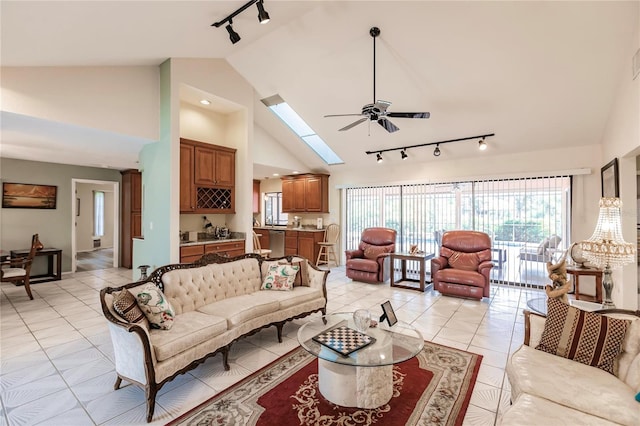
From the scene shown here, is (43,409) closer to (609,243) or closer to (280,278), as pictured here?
(280,278)

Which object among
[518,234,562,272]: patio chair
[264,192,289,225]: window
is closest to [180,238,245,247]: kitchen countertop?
[264,192,289,225]: window

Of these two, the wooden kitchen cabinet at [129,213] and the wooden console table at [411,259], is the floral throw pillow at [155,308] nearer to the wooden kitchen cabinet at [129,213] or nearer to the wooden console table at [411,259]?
the wooden console table at [411,259]

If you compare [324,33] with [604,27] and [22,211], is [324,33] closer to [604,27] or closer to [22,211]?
[604,27]

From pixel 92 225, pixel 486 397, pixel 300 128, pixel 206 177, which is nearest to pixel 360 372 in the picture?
pixel 486 397

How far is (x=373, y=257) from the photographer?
6.16 m

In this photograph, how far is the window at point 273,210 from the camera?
9148 millimetres

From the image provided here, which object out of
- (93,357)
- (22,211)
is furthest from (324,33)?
(22,211)

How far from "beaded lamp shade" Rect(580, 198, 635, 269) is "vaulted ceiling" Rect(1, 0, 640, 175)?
6.13ft

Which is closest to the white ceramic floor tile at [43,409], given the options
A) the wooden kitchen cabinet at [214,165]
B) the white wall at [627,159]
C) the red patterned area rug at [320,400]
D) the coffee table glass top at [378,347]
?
the red patterned area rug at [320,400]

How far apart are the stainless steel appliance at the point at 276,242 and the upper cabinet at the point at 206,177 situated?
3.44 meters

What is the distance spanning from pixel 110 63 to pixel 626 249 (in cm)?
592

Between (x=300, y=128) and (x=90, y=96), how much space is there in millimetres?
3703

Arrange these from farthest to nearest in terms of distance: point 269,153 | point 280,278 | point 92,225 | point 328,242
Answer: point 92,225 < point 328,242 < point 269,153 < point 280,278

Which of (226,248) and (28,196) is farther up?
(28,196)
